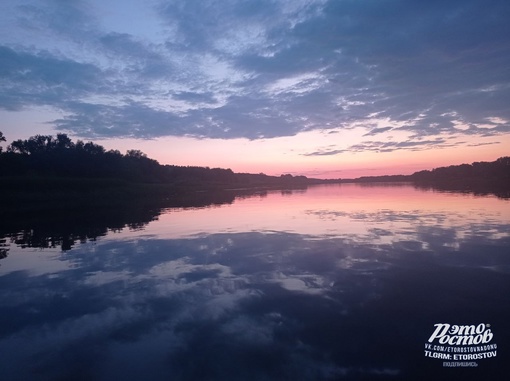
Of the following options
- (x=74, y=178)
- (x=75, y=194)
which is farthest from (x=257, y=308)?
(x=74, y=178)

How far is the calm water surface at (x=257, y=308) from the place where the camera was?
7.97 meters

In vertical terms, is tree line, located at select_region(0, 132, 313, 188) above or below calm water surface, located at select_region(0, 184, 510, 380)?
above

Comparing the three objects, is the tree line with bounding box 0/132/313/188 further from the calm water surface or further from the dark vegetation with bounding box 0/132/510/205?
Answer: the calm water surface

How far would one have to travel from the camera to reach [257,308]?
11.4m

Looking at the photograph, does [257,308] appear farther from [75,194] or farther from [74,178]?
[74,178]

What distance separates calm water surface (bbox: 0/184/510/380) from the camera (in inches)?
314

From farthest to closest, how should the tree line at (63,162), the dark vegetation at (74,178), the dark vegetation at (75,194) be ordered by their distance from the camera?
the tree line at (63,162) → the dark vegetation at (74,178) → the dark vegetation at (75,194)

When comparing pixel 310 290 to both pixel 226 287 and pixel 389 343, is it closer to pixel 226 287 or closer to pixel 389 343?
pixel 226 287

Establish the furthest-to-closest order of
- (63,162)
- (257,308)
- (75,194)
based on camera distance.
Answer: (63,162) → (75,194) → (257,308)

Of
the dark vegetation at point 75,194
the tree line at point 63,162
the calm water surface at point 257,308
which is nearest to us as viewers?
the calm water surface at point 257,308

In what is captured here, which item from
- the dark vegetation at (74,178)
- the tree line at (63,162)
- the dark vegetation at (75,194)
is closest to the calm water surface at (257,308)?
→ the dark vegetation at (75,194)

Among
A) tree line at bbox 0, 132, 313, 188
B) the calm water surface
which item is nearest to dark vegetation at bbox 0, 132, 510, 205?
tree line at bbox 0, 132, 313, 188

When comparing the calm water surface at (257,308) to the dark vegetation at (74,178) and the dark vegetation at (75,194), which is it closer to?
the dark vegetation at (75,194)

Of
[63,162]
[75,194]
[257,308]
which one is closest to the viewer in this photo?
[257,308]
